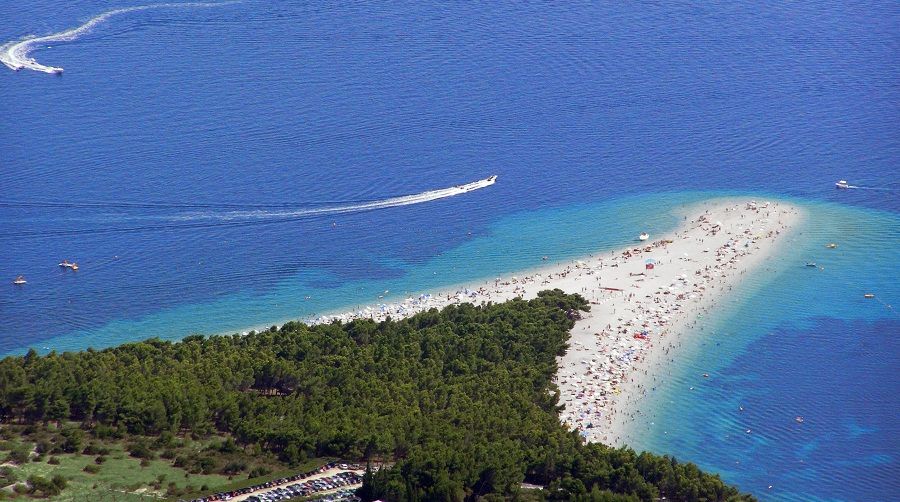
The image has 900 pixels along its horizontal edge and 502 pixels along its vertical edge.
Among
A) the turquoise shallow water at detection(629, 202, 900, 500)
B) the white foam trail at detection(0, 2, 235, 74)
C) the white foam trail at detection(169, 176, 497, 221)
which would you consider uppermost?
the white foam trail at detection(0, 2, 235, 74)

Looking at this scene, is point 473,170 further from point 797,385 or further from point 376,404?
point 376,404

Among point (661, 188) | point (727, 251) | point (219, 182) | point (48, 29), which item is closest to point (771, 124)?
point (661, 188)

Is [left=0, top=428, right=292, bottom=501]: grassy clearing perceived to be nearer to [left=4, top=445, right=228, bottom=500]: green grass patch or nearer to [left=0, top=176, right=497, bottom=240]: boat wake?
[left=4, top=445, right=228, bottom=500]: green grass patch

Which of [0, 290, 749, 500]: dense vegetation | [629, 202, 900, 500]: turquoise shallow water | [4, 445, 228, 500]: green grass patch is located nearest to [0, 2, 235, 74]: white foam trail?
[0, 290, 749, 500]: dense vegetation

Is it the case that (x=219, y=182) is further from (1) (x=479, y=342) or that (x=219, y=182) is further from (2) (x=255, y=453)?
(2) (x=255, y=453)

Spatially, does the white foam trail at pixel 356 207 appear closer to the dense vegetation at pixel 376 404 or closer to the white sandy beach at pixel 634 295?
the white sandy beach at pixel 634 295

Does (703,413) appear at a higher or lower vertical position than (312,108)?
lower
